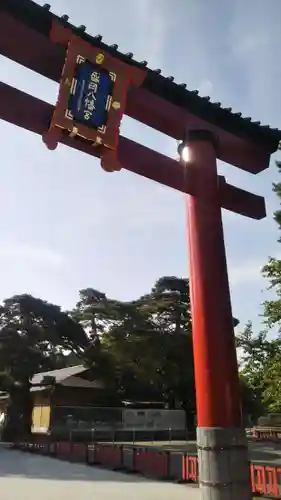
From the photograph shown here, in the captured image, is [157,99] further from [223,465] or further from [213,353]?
[223,465]

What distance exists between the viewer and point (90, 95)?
6.34 meters

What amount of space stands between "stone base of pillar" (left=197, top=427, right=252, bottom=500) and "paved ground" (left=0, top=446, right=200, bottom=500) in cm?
414

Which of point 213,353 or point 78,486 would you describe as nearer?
point 213,353

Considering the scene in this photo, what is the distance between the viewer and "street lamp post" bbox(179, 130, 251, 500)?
5719 mm

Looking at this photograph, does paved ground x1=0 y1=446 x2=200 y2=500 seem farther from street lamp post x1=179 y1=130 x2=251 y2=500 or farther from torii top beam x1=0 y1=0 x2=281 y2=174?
torii top beam x1=0 y1=0 x2=281 y2=174

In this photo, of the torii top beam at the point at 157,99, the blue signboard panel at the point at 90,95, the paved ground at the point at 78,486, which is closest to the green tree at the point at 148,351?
the paved ground at the point at 78,486

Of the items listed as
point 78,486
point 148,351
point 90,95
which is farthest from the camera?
point 148,351

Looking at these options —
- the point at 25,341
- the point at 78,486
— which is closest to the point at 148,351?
the point at 25,341

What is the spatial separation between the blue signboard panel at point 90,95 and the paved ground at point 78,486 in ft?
25.6

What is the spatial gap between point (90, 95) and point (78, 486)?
9.51 metres

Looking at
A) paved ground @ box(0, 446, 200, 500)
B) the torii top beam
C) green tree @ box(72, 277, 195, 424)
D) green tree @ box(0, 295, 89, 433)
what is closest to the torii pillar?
the torii top beam

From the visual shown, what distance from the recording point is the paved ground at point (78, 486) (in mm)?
9609

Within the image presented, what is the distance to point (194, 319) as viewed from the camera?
6.46 meters

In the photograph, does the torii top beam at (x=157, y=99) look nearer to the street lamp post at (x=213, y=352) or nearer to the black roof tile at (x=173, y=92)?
the black roof tile at (x=173, y=92)
